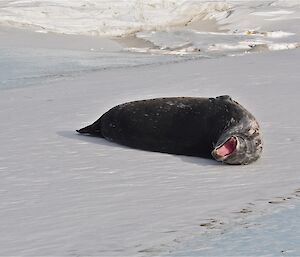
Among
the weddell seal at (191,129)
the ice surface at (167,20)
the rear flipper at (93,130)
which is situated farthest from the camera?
the ice surface at (167,20)

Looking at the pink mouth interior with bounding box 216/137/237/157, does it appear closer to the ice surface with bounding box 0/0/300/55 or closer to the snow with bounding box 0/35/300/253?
the snow with bounding box 0/35/300/253

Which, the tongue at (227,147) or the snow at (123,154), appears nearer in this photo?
the snow at (123,154)

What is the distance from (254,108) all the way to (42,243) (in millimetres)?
3621

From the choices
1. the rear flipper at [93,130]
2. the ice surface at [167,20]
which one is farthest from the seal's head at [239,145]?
the ice surface at [167,20]

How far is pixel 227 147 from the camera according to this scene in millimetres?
3859

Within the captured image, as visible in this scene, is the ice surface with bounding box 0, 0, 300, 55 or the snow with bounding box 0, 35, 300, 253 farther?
the ice surface with bounding box 0, 0, 300, 55

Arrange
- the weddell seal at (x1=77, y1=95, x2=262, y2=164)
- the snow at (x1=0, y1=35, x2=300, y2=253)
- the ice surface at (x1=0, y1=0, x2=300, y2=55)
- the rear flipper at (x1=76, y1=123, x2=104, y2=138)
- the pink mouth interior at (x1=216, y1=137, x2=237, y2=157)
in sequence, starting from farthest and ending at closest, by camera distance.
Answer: the ice surface at (x1=0, y1=0, x2=300, y2=55) → the rear flipper at (x1=76, y1=123, x2=104, y2=138) → the weddell seal at (x1=77, y1=95, x2=262, y2=164) → the pink mouth interior at (x1=216, y1=137, x2=237, y2=157) → the snow at (x1=0, y1=35, x2=300, y2=253)

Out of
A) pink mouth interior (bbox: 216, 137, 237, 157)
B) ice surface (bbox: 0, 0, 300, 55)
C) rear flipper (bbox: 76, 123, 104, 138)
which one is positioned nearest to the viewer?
pink mouth interior (bbox: 216, 137, 237, 157)

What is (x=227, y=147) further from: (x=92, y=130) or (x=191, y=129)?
(x=92, y=130)

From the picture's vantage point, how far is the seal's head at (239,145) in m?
3.82

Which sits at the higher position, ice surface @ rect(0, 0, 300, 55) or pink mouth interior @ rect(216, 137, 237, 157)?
ice surface @ rect(0, 0, 300, 55)

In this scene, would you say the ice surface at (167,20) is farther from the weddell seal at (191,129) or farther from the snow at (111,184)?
the weddell seal at (191,129)

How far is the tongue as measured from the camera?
12.5 feet

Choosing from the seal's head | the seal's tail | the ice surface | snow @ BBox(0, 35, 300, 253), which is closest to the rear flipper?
the seal's tail
